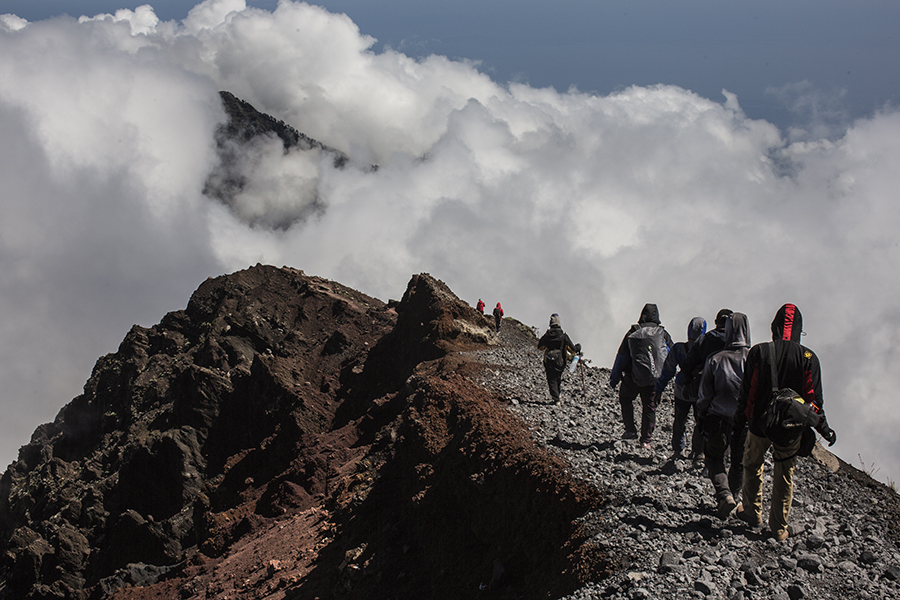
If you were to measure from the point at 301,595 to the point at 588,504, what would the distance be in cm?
602

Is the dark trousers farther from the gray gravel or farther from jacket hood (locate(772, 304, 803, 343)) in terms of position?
jacket hood (locate(772, 304, 803, 343))

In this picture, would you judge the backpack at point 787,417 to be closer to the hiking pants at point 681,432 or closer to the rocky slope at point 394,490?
the rocky slope at point 394,490

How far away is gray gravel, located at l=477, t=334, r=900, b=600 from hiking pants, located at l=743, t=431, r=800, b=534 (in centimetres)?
22

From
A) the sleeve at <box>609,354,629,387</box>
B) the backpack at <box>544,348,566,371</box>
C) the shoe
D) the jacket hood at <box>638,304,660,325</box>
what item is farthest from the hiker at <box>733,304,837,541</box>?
the backpack at <box>544,348,566,371</box>

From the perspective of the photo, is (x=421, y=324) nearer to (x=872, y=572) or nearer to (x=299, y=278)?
(x=299, y=278)

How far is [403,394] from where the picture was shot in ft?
63.4

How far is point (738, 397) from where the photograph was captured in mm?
7703

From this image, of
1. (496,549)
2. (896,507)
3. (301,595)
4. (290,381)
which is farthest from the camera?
(290,381)

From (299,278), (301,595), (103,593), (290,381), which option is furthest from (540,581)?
(299,278)

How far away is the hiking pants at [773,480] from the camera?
6586 millimetres

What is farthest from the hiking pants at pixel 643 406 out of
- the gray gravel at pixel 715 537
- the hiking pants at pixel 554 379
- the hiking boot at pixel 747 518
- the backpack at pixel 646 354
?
the hiking pants at pixel 554 379

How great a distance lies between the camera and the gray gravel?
6050mm

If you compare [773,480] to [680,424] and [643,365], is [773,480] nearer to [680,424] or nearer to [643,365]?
[680,424]

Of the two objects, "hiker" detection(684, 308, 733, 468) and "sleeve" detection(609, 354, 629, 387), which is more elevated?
"sleeve" detection(609, 354, 629, 387)
